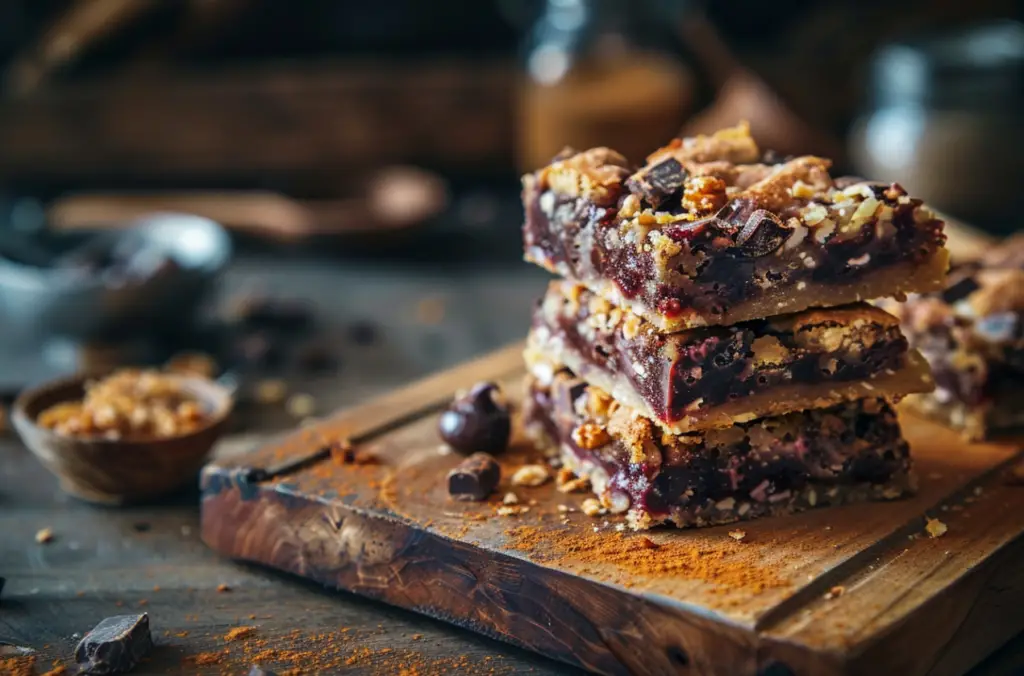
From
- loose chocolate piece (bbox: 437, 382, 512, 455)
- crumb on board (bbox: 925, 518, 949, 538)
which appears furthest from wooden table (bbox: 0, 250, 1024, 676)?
loose chocolate piece (bbox: 437, 382, 512, 455)

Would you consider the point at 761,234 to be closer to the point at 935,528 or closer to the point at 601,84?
the point at 935,528

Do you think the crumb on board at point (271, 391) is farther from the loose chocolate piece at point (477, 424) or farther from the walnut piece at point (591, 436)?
the walnut piece at point (591, 436)

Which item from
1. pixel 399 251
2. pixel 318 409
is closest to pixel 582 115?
pixel 399 251

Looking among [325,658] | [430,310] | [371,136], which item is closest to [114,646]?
[325,658]

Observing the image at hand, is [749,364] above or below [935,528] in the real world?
above

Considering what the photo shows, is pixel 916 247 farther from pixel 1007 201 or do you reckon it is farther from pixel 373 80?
pixel 373 80

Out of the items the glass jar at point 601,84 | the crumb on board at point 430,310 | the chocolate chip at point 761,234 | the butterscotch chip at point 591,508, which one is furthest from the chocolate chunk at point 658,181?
the glass jar at point 601,84

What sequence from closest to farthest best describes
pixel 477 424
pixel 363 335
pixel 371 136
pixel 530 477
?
pixel 530 477 → pixel 477 424 → pixel 363 335 → pixel 371 136

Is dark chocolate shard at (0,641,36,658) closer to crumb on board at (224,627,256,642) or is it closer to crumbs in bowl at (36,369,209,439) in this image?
crumb on board at (224,627,256,642)
